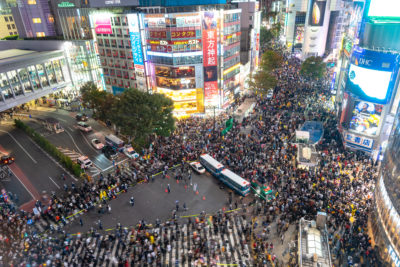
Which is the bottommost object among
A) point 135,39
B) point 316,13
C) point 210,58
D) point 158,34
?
point 210,58

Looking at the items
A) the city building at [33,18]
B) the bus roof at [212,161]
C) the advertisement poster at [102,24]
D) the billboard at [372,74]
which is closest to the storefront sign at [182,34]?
the advertisement poster at [102,24]

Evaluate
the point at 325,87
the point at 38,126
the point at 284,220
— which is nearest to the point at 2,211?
the point at 38,126

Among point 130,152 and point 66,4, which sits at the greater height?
point 66,4

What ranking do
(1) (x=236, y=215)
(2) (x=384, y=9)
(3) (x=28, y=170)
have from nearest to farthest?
(1) (x=236, y=215) < (2) (x=384, y=9) < (3) (x=28, y=170)

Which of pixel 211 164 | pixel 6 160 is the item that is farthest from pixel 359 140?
pixel 6 160

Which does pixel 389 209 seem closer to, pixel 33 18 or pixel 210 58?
pixel 210 58

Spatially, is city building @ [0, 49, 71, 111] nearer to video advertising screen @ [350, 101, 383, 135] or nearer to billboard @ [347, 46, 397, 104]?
billboard @ [347, 46, 397, 104]

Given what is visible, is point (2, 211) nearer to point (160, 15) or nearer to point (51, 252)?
point (51, 252)
